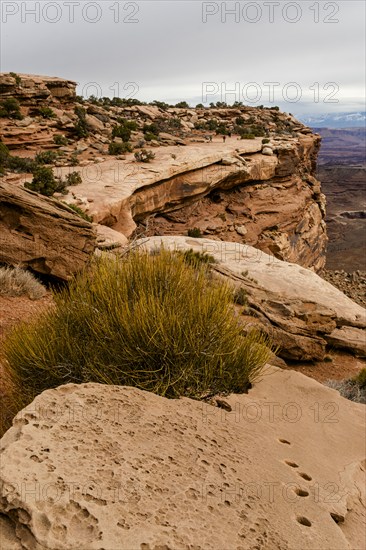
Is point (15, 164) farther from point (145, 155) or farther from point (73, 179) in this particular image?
point (145, 155)

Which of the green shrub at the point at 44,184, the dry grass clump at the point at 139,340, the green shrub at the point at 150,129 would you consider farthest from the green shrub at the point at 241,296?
the green shrub at the point at 150,129

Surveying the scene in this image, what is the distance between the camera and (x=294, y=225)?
29703 millimetres

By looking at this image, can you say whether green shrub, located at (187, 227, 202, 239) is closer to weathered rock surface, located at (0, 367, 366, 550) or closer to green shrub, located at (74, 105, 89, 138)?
green shrub, located at (74, 105, 89, 138)

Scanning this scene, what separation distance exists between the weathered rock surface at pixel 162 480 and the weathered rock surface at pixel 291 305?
17.0 ft

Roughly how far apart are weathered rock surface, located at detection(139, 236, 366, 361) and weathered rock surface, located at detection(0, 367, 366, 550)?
519 centimetres

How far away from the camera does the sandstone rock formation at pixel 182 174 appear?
736 inches

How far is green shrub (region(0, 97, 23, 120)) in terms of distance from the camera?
79.2ft

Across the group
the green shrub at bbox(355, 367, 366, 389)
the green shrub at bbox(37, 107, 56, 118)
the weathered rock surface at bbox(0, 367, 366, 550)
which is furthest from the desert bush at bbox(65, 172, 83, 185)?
the weathered rock surface at bbox(0, 367, 366, 550)

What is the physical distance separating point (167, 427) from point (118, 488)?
33.6 inches

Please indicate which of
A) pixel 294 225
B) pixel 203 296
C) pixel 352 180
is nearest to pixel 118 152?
pixel 294 225

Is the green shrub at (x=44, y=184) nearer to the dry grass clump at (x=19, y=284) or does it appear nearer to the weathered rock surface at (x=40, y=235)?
the weathered rock surface at (x=40, y=235)

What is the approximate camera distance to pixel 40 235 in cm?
873

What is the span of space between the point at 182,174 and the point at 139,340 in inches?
721

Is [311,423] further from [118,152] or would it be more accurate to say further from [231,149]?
[231,149]
